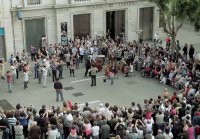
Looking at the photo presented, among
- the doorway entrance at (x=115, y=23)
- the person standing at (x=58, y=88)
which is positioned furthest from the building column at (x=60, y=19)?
the person standing at (x=58, y=88)

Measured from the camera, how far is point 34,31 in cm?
3319

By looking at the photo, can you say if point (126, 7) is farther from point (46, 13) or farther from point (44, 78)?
point (44, 78)

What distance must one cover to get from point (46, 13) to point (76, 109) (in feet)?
48.2

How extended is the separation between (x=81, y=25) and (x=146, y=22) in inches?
250

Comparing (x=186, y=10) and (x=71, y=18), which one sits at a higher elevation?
(x=186, y=10)

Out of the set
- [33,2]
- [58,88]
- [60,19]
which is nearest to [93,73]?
[58,88]

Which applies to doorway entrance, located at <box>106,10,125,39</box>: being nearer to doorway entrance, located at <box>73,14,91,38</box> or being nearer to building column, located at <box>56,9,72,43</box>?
doorway entrance, located at <box>73,14,91,38</box>

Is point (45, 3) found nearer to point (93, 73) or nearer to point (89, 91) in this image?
point (93, 73)

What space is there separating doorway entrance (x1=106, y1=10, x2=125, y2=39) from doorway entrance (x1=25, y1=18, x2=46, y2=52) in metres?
5.88

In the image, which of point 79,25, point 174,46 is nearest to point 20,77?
point 79,25

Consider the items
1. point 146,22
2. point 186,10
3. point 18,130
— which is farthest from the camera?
point 146,22

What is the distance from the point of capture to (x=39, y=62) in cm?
2791

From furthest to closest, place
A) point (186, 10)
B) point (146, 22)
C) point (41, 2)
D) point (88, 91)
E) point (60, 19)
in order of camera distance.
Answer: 1. point (146, 22)
2. point (60, 19)
3. point (41, 2)
4. point (186, 10)
5. point (88, 91)

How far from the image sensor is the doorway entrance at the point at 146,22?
37819mm
